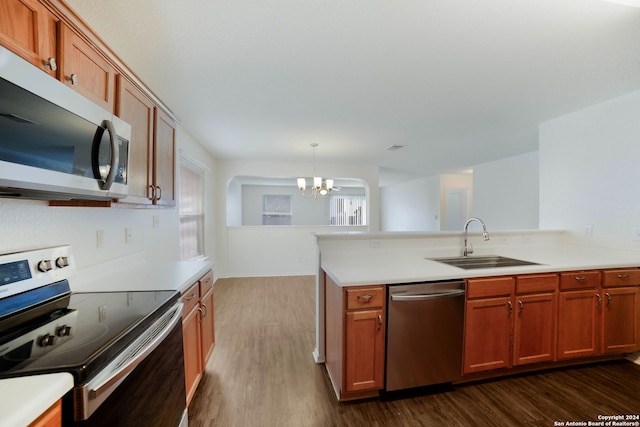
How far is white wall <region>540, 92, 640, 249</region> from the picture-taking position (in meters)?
2.33

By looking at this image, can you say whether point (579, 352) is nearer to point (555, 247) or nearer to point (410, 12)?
point (555, 247)

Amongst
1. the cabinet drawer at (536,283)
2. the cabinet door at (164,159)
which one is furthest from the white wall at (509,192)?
the cabinet door at (164,159)

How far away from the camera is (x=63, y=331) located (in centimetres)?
92

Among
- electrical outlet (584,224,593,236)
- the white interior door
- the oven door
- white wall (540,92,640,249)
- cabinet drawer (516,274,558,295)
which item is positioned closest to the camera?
the oven door

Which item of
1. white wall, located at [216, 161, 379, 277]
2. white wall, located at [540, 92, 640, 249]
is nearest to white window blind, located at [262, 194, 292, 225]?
white wall, located at [216, 161, 379, 277]

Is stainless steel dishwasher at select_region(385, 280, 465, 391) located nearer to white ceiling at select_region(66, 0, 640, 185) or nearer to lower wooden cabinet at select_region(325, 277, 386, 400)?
lower wooden cabinet at select_region(325, 277, 386, 400)

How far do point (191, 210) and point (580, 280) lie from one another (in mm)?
4458

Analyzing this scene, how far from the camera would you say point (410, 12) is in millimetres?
1347

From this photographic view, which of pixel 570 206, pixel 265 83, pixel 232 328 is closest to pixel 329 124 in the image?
pixel 265 83

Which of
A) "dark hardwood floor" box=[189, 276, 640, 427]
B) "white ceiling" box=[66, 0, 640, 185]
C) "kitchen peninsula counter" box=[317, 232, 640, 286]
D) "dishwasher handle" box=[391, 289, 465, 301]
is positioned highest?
"white ceiling" box=[66, 0, 640, 185]

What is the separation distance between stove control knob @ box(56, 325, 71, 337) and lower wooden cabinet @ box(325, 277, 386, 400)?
1.29 metres

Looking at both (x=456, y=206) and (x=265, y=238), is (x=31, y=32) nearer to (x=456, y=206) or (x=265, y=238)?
(x=265, y=238)

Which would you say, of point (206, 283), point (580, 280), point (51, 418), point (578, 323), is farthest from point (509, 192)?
point (51, 418)

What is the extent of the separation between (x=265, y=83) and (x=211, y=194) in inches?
122
